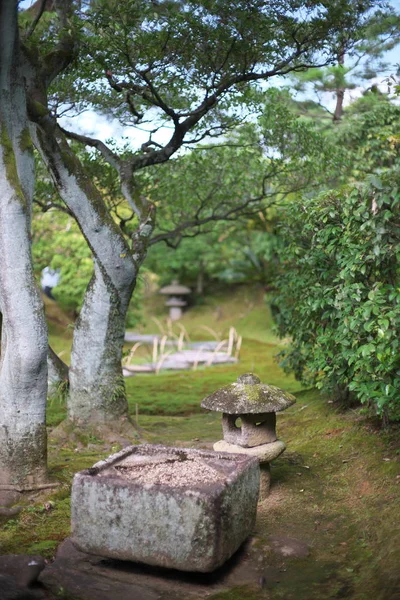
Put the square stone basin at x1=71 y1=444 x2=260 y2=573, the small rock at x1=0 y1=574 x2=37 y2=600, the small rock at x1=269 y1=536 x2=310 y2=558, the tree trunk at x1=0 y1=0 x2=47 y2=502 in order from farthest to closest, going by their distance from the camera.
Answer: the tree trunk at x1=0 y1=0 x2=47 y2=502 < the small rock at x1=269 y1=536 x2=310 y2=558 < the square stone basin at x1=71 y1=444 x2=260 y2=573 < the small rock at x1=0 y1=574 x2=37 y2=600

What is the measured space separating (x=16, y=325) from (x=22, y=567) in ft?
9.41

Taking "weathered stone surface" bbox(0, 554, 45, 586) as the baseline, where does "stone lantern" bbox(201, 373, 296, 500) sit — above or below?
above

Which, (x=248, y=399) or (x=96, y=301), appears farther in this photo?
(x=96, y=301)

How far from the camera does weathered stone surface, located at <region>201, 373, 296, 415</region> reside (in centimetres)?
731

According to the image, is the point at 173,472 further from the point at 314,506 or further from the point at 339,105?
the point at 339,105

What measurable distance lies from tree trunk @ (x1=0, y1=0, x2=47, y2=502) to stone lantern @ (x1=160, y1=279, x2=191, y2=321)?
77.6ft

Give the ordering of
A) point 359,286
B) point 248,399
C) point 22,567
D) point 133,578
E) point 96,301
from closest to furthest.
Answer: point 22,567
point 133,578
point 248,399
point 359,286
point 96,301

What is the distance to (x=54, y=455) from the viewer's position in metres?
9.39

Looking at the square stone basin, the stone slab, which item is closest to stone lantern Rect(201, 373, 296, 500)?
the square stone basin

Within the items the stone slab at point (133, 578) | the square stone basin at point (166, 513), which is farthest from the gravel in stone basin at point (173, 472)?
the stone slab at point (133, 578)

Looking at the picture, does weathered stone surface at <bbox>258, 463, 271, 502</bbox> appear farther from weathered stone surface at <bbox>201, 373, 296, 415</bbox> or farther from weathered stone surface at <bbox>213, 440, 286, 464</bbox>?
weathered stone surface at <bbox>201, 373, 296, 415</bbox>

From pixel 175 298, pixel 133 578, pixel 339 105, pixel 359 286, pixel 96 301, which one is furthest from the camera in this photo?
pixel 175 298

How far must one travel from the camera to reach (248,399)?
7383 millimetres

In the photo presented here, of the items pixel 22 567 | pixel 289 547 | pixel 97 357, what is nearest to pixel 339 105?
pixel 97 357
